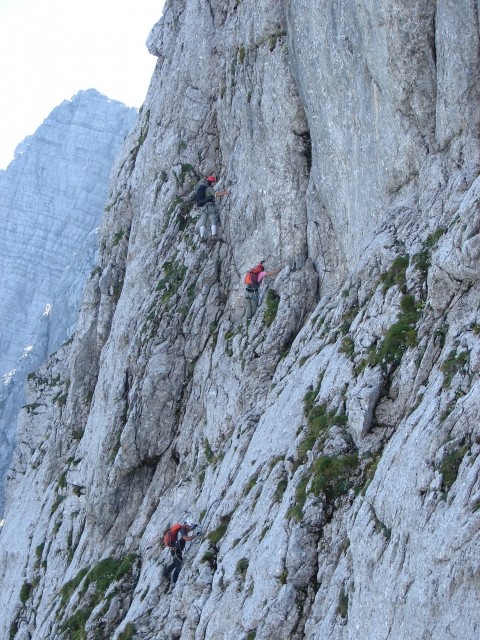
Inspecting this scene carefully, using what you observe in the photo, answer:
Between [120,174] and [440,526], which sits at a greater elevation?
[120,174]

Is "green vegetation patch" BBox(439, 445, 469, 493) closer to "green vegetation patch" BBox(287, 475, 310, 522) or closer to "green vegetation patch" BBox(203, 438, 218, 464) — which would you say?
"green vegetation patch" BBox(287, 475, 310, 522)

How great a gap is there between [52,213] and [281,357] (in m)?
150

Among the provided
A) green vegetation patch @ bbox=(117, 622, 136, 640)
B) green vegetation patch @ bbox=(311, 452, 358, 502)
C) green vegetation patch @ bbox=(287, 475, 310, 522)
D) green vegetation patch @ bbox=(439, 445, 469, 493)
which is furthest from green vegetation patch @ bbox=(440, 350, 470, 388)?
green vegetation patch @ bbox=(117, 622, 136, 640)

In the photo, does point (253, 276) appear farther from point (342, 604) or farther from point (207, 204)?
point (342, 604)

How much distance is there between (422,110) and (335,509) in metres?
13.3

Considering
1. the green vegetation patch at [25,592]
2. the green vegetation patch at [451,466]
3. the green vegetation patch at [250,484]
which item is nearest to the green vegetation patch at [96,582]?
the green vegetation patch at [25,592]

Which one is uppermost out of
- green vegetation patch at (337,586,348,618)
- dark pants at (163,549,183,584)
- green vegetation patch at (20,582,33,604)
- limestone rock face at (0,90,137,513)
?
limestone rock face at (0,90,137,513)

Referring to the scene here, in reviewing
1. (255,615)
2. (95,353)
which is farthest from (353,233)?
(95,353)

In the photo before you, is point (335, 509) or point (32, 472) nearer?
point (335, 509)

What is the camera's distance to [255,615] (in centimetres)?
2072

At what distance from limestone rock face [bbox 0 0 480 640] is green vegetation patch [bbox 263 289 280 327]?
13 centimetres

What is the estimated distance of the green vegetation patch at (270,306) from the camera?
3344cm

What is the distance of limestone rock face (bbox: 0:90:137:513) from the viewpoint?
501ft

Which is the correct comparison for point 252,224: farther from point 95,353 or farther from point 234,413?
point 95,353
